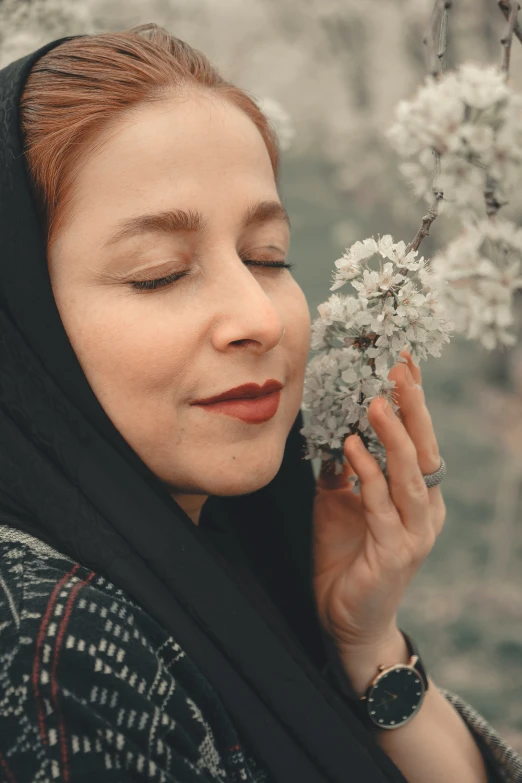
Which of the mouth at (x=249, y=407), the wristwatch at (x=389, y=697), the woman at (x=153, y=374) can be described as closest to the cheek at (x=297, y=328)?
the woman at (x=153, y=374)

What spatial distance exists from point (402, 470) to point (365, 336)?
31 centimetres

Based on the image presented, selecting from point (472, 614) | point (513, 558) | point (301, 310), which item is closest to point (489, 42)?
point (513, 558)

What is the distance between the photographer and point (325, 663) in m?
1.69

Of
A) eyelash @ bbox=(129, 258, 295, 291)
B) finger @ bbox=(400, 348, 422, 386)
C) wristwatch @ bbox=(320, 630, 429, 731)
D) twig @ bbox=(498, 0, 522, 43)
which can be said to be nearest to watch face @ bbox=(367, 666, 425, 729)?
wristwatch @ bbox=(320, 630, 429, 731)

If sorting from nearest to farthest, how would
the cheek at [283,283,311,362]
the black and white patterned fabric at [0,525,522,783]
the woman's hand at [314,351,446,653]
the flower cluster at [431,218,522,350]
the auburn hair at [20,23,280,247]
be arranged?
1. the black and white patterned fabric at [0,525,522,783]
2. the flower cluster at [431,218,522,350]
3. the auburn hair at [20,23,280,247]
4. the cheek at [283,283,311,362]
5. the woman's hand at [314,351,446,653]

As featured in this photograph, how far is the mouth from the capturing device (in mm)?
1240

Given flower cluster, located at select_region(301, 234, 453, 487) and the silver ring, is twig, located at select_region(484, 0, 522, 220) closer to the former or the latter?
flower cluster, located at select_region(301, 234, 453, 487)

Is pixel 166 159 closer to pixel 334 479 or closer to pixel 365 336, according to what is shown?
pixel 365 336

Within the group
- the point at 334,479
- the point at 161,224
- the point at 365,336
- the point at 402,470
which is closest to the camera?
the point at 161,224

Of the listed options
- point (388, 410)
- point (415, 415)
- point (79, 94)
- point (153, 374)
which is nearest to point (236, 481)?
point (153, 374)

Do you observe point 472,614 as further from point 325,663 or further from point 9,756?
point 9,756

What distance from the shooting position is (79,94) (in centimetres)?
126

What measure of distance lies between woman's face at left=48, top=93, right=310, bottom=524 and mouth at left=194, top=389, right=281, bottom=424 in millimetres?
13

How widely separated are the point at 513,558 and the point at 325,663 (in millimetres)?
3240
